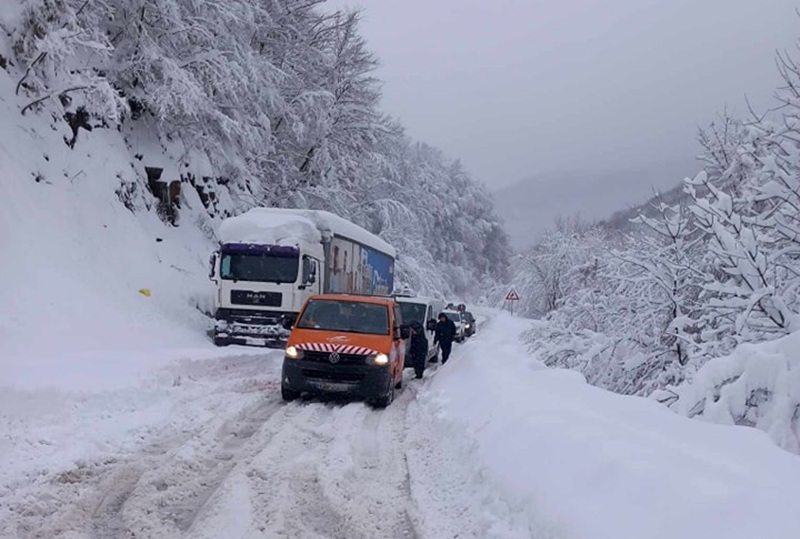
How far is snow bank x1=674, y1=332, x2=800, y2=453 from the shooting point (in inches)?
228

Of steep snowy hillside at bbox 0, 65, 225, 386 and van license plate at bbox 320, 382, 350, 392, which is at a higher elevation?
steep snowy hillside at bbox 0, 65, 225, 386

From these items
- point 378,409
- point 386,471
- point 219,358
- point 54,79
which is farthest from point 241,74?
point 386,471

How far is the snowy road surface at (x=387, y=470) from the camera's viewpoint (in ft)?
14.8

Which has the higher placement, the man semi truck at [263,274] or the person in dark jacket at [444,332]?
the man semi truck at [263,274]

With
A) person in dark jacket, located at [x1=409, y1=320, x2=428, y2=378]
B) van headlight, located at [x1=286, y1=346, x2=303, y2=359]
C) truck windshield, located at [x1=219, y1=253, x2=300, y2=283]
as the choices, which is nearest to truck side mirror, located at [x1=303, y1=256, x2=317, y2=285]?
truck windshield, located at [x1=219, y1=253, x2=300, y2=283]

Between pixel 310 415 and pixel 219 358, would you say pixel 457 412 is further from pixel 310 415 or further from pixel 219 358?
pixel 219 358

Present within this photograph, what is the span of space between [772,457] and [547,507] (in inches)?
62.9

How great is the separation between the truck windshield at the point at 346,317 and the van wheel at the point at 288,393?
137 cm

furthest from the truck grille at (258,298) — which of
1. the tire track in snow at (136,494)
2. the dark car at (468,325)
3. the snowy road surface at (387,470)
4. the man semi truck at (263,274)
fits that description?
the dark car at (468,325)

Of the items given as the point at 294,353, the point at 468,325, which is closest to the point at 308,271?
the point at 294,353

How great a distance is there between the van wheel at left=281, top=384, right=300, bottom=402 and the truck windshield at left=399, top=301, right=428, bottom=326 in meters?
10.0

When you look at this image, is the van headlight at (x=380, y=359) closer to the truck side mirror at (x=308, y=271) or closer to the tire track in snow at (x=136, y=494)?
the tire track in snow at (x=136, y=494)

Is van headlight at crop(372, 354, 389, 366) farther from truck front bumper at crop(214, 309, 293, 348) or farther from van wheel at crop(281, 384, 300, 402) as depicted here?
truck front bumper at crop(214, 309, 293, 348)

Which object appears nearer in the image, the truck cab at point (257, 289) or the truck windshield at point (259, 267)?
the truck cab at point (257, 289)
